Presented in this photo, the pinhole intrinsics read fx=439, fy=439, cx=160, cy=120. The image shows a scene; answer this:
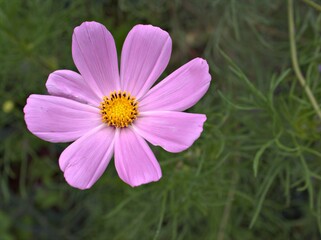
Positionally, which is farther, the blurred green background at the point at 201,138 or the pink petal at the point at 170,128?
the blurred green background at the point at 201,138

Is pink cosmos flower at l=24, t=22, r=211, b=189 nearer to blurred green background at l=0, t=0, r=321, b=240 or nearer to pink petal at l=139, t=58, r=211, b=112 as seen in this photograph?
pink petal at l=139, t=58, r=211, b=112

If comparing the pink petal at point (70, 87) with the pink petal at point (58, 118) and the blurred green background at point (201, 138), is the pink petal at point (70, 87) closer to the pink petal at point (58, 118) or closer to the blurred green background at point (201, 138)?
the pink petal at point (58, 118)

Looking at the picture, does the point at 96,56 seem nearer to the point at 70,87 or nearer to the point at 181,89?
the point at 70,87

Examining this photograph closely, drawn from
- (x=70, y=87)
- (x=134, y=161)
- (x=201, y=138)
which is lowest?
(x=201, y=138)

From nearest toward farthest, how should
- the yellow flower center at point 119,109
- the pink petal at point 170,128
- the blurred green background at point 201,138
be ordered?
the pink petal at point 170,128 → the yellow flower center at point 119,109 → the blurred green background at point 201,138

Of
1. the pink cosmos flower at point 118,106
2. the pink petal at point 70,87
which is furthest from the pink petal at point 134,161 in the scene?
the pink petal at point 70,87

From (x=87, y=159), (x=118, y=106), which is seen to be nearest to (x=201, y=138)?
(x=118, y=106)

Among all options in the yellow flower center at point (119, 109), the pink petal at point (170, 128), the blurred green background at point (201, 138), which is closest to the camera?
the pink petal at point (170, 128)

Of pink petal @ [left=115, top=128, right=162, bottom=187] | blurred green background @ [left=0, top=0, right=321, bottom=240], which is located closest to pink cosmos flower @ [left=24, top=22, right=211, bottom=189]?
pink petal @ [left=115, top=128, right=162, bottom=187]
